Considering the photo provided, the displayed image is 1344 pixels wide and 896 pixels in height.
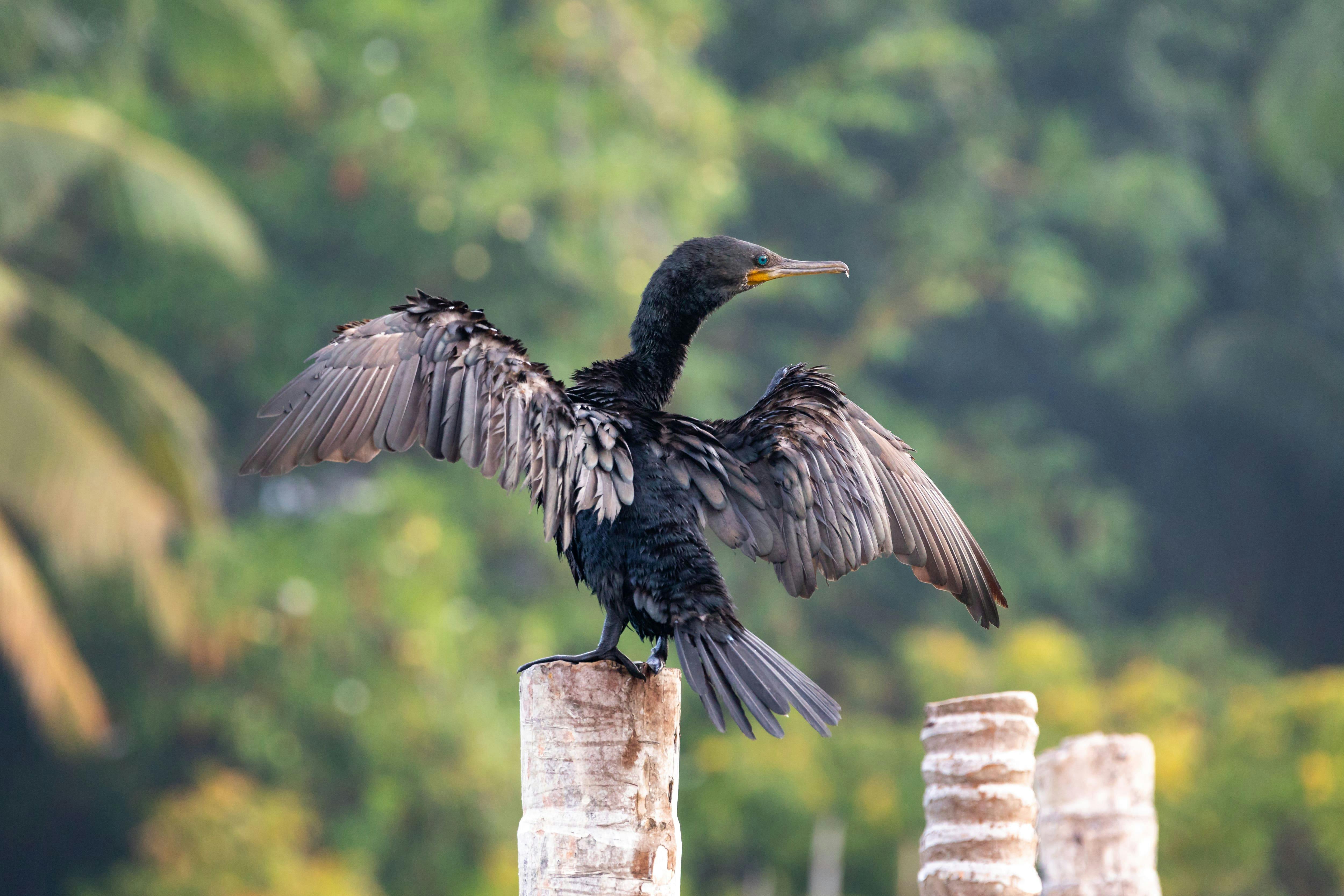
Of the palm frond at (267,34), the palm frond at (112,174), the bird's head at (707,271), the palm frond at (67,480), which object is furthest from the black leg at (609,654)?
the palm frond at (267,34)

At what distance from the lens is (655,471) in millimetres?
3221

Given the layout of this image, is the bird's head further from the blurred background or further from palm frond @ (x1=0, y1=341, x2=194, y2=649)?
palm frond @ (x1=0, y1=341, x2=194, y2=649)

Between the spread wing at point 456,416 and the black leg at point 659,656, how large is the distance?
29cm

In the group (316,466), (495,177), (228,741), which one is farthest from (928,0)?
(228,741)

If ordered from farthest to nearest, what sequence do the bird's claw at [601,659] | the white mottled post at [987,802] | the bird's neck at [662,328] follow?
the bird's neck at [662,328]
the white mottled post at [987,802]
the bird's claw at [601,659]

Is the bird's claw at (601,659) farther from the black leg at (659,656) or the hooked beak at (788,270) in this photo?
the hooked beak at (788,270)

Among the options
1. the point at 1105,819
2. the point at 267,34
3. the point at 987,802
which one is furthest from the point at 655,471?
the point at 267,34

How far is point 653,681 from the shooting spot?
2.85m

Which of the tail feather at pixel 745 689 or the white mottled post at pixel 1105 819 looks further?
the white mottled post at pixel 1105 819

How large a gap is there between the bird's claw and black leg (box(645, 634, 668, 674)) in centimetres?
3

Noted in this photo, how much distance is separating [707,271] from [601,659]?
1112mm

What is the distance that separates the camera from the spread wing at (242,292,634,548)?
2.99 meters

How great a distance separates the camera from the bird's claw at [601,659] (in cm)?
284

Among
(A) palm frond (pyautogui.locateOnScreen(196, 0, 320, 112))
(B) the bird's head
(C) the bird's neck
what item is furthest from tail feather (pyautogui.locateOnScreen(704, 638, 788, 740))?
(A) palm frond (pyautogui.locateOnScreen(196, 0, 320, 112))
